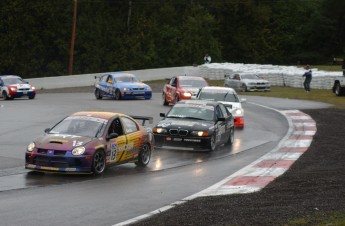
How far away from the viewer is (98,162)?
50.6ft

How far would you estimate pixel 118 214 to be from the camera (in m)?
10.9

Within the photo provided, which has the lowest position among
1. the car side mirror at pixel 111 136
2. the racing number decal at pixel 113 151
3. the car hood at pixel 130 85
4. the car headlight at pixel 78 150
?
the car hood at pixel 130 85

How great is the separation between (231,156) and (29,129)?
811cm

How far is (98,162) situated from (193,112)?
652cm

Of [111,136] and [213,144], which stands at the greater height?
[111,136]

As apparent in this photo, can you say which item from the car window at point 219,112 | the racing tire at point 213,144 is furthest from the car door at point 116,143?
the car window at point 219,112

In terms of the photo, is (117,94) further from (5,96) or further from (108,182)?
(108,182)

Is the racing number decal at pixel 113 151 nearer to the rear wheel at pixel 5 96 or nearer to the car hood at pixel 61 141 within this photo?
the car hood at pixel 61 141

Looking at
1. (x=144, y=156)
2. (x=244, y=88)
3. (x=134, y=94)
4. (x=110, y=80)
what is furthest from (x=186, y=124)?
(x=244, y=88)

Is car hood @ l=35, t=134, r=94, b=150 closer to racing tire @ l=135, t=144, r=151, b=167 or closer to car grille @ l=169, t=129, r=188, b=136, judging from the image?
racing tire @ l=135, t=144, r=151, b=167

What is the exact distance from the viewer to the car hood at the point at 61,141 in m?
15.1

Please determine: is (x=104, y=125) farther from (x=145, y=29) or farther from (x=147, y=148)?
(x=145, y=29)

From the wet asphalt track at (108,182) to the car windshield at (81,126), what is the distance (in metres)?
0.98

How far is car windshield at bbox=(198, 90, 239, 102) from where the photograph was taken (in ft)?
92.7
